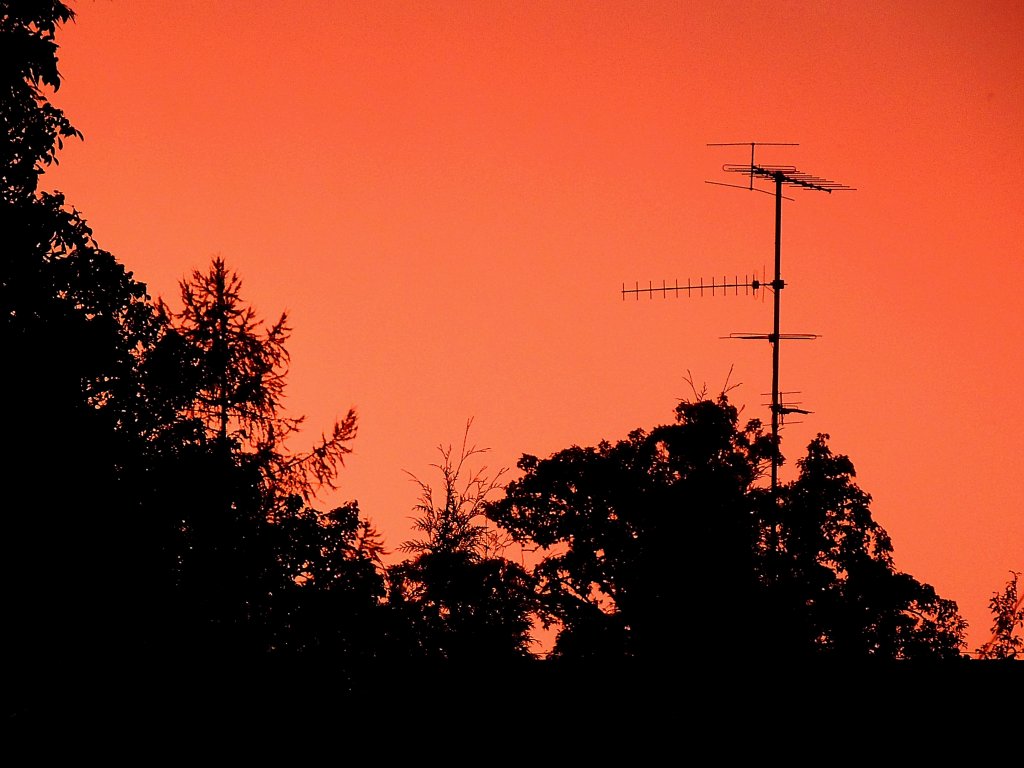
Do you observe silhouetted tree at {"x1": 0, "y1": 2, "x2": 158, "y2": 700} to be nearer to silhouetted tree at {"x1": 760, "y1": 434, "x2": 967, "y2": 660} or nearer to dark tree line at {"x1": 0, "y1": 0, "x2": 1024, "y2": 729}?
dark tree line at {"x1": 0, "y1": 0, "x2": 1024, "y2": 729}

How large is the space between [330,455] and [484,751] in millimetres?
13508

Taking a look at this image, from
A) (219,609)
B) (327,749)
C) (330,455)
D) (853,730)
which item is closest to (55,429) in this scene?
(219,609)

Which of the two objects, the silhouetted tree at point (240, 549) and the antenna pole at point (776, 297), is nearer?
the silhouetted tree at point (240, 549)

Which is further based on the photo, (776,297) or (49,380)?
(776,297)

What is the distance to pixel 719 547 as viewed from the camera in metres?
44.9

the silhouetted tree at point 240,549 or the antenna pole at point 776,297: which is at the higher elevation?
the antenna pole at point 776,297

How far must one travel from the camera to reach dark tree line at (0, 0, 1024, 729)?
2027 cm

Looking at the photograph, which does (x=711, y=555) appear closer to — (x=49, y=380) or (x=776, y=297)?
(x=776, y=297)

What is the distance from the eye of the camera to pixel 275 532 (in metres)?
25.2

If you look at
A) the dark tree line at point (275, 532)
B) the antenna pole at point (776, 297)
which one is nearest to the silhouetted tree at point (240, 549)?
the dark tree line at point (275, 532)

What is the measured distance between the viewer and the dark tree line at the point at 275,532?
798 inches

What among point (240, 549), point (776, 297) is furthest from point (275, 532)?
point (776, 297)

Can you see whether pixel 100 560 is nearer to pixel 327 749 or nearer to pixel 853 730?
pixel 327 749

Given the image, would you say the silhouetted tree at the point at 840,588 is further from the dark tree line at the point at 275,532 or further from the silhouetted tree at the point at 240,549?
the silhouetted tree at the point at 240,549
